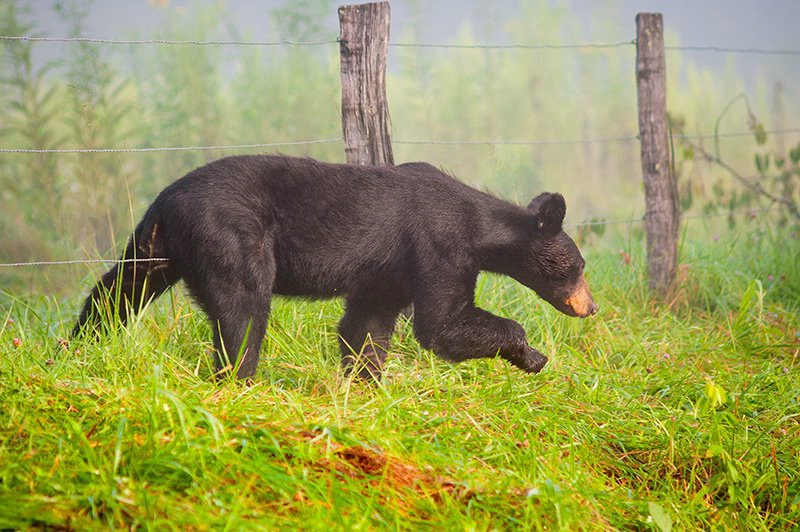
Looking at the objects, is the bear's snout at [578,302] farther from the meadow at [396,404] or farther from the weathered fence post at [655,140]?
the weathered fence post at [655,140]

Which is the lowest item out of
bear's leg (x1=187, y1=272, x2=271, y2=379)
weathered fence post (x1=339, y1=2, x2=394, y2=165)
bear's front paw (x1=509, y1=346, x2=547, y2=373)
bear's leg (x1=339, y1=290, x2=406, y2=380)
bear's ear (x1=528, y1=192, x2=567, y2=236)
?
bear's front paw (x1=509, y1=346, x2=547, y2=373)

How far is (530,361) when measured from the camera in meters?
4.47

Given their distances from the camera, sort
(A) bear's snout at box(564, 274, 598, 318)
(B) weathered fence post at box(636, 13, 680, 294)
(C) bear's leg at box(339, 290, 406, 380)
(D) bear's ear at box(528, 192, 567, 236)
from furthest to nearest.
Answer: (B) weathered fence post at box(636, 13, 680, 294) → (A) bear's snout at box(564, 274, 598, 318) → (C) bear's leg at box(339, 290, 406, 380) → (D) bear's ear at box(528, 192, 567, 236)

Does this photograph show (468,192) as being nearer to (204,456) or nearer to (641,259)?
(204,456)

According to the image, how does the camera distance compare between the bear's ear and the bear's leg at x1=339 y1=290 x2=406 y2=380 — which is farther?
the bear's leg at x1=339 y1=290 x2=406 y2=380

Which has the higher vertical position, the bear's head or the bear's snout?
the bear's head

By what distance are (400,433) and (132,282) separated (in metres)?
1.66

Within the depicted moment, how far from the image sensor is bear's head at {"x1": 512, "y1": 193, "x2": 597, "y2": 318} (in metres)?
4.62

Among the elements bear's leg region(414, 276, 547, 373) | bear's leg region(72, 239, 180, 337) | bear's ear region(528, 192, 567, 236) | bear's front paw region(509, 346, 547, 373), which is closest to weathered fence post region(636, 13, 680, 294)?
bear's ear region(528, 192, 567, 236)

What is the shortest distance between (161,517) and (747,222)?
678cm

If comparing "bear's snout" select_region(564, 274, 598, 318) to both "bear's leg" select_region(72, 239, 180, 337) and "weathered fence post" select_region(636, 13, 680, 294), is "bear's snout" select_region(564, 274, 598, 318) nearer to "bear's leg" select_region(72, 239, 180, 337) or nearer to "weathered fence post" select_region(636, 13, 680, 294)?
"bear's leg" select_region(72, 239, 180, 337)

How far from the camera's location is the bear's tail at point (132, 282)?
412 cm

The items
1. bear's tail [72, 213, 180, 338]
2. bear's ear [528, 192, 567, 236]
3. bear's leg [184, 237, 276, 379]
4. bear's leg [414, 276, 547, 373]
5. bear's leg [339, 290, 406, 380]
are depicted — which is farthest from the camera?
bear's leg [339, 290, 406, 380]

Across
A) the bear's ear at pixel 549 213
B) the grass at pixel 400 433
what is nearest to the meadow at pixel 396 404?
the grass at pixel 400 433
